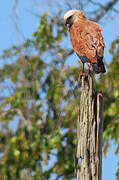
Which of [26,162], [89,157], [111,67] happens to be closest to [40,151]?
[26,162]

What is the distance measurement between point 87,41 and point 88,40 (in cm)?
1

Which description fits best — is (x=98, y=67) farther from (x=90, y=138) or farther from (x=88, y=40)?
(x=90, y=138)

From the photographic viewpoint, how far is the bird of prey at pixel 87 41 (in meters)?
3.68

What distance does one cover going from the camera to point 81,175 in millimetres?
2516

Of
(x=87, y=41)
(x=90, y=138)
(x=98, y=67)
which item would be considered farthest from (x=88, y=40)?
(x=90, y=138)

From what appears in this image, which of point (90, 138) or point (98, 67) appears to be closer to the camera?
point (90, 138)

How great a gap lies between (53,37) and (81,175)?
4.97 m

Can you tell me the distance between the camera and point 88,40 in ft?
13.1

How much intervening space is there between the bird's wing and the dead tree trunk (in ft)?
3.34

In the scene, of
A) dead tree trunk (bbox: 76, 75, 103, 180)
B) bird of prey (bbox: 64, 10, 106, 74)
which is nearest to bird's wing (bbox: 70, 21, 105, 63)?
bird of prey (bbox: 64, 10, 106, 74)

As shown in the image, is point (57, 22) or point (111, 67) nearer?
point (111, 67)

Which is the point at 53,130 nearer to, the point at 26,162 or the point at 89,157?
the point at 26,162

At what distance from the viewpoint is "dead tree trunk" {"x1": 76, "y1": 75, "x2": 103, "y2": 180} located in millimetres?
2525

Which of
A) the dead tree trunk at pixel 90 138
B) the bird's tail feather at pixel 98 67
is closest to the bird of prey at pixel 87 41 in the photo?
the bird's tail feather at pixel 98 67
